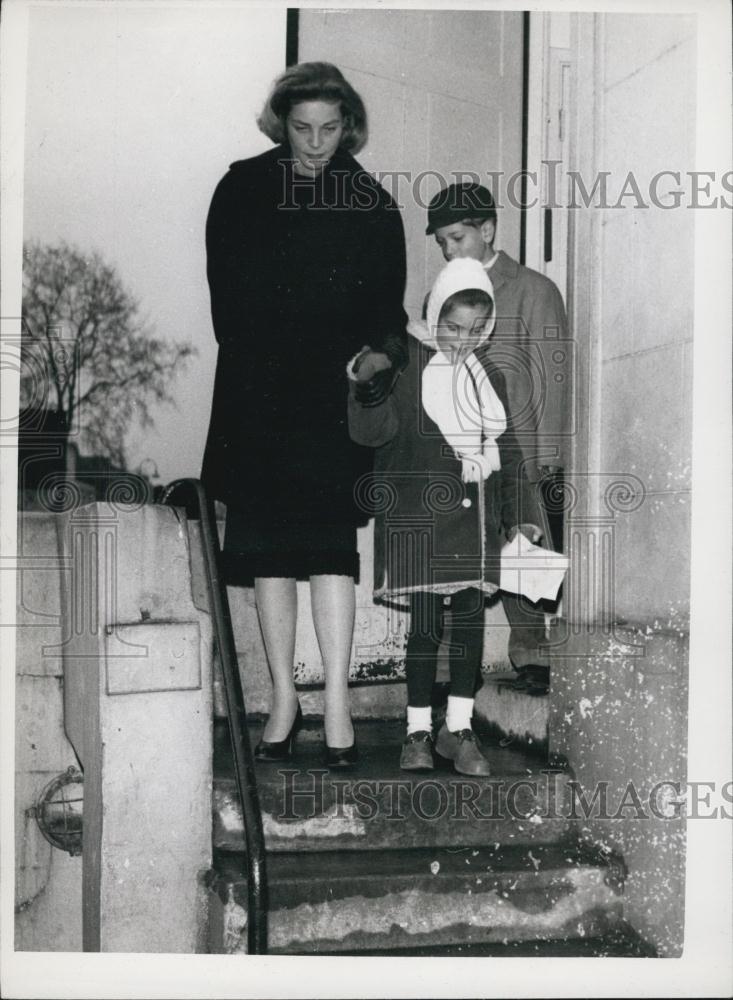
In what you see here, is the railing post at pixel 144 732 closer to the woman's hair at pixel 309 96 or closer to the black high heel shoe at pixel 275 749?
the black high heel shoe at pixel 275 749

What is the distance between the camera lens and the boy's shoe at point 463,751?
346 centimetres

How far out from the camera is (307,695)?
4234 millimetres

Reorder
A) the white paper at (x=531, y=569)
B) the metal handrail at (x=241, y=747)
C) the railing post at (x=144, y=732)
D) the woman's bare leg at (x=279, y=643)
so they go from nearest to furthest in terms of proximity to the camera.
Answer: the metal handrail at (x=241, y=747), the railing post at (x=144, y=732), the woman's bare leg at (x=279, y=643), the white paper at (x=531, y=569)

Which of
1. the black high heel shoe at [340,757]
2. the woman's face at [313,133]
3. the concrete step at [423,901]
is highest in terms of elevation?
the woman's face at [313,133]

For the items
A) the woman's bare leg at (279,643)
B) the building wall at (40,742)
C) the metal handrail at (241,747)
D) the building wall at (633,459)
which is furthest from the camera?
the woman's bare leg at (279,643)

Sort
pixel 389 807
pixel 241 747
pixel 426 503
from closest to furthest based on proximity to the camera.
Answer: pixel 241 747
pixel 389 807
pixel 426 503

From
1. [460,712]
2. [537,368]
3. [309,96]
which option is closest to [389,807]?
[460,712]

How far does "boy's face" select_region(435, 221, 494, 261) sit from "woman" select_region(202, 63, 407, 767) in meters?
0.20

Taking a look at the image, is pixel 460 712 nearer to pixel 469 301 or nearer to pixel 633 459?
pixel 633 459

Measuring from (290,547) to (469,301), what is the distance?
1.08 m

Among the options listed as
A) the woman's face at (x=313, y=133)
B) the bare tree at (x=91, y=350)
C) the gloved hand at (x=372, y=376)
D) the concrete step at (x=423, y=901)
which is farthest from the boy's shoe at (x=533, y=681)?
A: the woman's face at (x=313, y=133)

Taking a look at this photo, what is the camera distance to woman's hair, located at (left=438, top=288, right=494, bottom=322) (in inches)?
151

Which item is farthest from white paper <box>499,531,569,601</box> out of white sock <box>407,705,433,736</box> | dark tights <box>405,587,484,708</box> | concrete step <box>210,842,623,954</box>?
concrete step <box>210,842,623,954</box>

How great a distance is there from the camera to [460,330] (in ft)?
12.5
